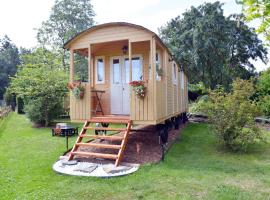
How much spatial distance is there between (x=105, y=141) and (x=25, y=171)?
3241mm

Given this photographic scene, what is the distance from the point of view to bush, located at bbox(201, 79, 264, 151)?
23.1ft

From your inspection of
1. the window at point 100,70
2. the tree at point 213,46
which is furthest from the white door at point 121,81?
the tree at point 213,46

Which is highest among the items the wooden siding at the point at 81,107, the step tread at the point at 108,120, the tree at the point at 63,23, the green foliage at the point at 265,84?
the tree at the point at 63,23

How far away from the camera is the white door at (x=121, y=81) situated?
27.7 ft

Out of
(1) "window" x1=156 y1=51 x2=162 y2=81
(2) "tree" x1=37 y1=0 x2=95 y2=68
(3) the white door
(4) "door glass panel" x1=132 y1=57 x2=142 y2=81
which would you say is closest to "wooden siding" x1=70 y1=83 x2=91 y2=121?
(3) the white door

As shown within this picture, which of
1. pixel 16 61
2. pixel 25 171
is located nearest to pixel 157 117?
pixel 25 171

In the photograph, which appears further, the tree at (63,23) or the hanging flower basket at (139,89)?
the tree at (63,23)

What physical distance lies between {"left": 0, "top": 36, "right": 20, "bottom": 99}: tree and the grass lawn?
31635 mm

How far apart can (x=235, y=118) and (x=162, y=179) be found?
3.31 m

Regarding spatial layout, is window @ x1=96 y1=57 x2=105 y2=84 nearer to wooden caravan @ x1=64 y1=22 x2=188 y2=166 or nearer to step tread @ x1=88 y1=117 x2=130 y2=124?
wooden caravan @ x1=64 y1=22 x2=188 y2=166

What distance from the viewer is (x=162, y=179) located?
4879 millimetres

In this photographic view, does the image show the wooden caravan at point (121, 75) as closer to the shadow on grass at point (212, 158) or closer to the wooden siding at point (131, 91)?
the wooden siding at point (131, 91)

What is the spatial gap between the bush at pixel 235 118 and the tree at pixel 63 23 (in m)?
21.3

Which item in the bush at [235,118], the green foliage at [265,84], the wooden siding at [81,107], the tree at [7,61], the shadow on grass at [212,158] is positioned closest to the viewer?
the shadow on grass at [212,158]
